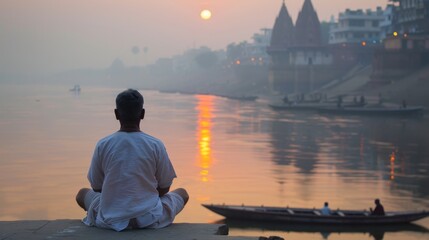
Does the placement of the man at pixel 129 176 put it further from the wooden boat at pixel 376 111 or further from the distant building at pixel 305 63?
the distant building at pixel 305 63

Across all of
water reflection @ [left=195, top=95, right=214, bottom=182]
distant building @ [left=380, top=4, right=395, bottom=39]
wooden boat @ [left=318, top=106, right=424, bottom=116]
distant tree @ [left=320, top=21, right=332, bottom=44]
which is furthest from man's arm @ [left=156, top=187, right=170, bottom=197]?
distant tree @ [left=320, top=21, right=332, bottom=44]

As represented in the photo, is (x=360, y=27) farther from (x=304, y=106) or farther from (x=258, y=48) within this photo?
(x=258, y=48)

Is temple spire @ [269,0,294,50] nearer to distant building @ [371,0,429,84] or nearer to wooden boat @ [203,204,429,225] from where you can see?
distant building @ [371,0,429,84]

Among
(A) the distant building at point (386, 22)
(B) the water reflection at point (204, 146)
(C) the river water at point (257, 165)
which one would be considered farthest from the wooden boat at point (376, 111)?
(A) the distant building at point (386, 22)

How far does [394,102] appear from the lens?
231 ft

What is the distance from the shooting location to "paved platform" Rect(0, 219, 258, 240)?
217 inches

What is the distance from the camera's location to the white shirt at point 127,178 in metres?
5.76

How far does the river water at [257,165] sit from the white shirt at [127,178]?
12908 mm

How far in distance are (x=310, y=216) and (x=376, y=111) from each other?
48158mm

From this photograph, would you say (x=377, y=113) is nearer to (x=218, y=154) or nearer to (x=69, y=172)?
(x=218, y=154)

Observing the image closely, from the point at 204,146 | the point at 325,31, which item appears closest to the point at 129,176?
the point at 204,146

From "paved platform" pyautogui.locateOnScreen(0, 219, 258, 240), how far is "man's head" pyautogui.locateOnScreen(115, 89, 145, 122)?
88 cm

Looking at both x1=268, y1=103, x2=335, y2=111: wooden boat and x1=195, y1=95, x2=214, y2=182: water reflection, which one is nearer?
x1=195, y1=95, x2=214, y2=182: water reflection

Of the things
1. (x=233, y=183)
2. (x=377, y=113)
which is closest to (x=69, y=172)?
(x=233, y=183)
